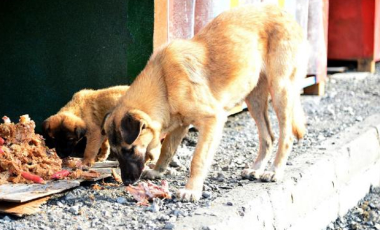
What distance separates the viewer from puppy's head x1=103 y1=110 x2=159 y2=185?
18.7ft

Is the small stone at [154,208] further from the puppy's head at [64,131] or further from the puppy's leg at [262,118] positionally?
the puppy's head at [64,131]

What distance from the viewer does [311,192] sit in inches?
247

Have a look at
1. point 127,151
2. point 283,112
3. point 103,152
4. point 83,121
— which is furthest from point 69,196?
point 283,112

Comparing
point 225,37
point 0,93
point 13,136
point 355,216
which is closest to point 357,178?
point 355,216

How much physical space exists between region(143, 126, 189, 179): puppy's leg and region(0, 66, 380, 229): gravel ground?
120 mm

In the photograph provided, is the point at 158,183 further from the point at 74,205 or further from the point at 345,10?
the point at 345,10

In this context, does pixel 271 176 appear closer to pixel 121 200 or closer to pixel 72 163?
pixel 121 200

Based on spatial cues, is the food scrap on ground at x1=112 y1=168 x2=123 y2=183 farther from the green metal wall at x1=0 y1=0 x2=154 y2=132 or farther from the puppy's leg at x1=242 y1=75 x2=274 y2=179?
the green metal wall at x1=0 y1=0 x2=154 y2=132

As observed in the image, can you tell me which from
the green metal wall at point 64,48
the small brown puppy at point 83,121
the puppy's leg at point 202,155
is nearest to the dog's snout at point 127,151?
the puppy's leg at point 202,155

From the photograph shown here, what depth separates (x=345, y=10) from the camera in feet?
43.9

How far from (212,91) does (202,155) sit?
0.62m

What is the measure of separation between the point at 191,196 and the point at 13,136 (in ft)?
5.98

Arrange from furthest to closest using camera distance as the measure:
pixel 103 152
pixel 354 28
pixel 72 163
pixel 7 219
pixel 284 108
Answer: pixel 354 28 < pixel 103 152 < pixel 72 163 < pixel 284 108 < pixel 7 219

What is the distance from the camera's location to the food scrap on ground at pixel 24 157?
5945mm
